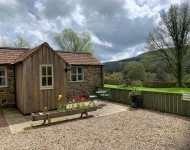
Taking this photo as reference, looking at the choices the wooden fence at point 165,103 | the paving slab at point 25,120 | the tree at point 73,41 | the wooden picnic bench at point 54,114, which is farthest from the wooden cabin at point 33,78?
the tree at point 73,41

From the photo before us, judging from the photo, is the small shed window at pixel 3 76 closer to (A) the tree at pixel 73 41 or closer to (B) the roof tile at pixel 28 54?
(B) the roof tile at pixel 28 54

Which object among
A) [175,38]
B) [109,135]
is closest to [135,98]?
[109,135]

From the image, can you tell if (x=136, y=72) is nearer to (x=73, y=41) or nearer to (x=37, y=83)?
(x=73, y=41)

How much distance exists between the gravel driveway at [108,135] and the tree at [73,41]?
94.9 ft

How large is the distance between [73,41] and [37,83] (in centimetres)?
2782

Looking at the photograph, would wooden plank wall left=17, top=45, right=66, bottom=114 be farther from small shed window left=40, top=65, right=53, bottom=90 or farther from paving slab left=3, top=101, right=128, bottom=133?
paving slab left=3, top=101, right=128, bottom=133

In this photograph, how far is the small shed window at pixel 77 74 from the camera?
1514 cm

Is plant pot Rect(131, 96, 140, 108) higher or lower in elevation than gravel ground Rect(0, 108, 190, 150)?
higher

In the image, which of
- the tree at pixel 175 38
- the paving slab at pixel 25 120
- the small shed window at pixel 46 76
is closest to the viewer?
the paving slab at pixel 25 120

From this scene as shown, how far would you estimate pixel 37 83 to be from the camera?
975 cm

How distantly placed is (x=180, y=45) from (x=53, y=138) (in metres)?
22.8

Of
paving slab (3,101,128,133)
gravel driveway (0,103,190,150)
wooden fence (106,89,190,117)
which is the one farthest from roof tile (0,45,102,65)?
wooden fence (106,89,190,117)

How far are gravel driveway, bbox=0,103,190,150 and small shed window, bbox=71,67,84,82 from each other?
7.05 meters

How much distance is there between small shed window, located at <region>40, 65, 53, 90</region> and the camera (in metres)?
9.94
